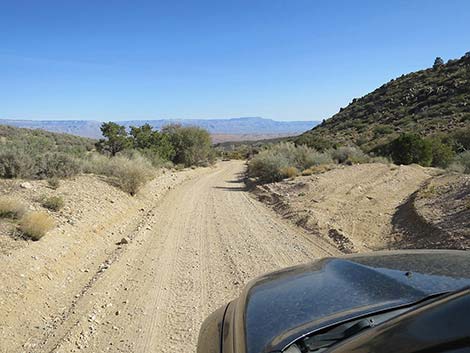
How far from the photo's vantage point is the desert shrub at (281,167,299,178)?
2128cm

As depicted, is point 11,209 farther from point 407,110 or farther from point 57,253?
point 407,110

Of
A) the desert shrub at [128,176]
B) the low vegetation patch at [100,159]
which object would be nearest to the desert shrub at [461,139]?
the low vegetation patch at [100,159]

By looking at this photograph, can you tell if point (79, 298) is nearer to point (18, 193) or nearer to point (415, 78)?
point (18, 193)

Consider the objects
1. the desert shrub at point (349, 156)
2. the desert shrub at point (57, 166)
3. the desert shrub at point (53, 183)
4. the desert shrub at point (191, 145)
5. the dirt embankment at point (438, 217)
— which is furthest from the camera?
the desert shrub at point (191, 145)

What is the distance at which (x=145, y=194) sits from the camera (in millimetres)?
17766

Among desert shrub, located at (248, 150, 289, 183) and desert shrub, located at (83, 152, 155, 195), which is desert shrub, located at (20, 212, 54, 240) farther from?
desert shrub, located at (248, 150, 289, 183)

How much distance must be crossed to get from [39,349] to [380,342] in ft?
16.7

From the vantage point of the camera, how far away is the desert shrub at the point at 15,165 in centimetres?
1380

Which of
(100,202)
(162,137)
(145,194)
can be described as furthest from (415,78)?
(100,202)

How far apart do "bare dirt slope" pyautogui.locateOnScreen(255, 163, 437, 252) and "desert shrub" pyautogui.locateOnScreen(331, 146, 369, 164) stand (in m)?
3.27

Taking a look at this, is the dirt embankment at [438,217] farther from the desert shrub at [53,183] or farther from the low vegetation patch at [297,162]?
the desert shrub at [53,183]

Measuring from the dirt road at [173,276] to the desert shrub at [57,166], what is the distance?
13.4 ft

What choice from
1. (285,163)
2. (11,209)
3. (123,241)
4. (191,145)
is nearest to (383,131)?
(191,145)

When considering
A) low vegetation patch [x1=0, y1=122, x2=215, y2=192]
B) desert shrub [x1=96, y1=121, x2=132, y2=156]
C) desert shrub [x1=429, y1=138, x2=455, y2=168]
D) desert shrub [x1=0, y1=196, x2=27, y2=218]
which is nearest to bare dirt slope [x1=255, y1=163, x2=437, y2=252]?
desert shrub [x1=429, y1=138, x2=455, y2=168]
